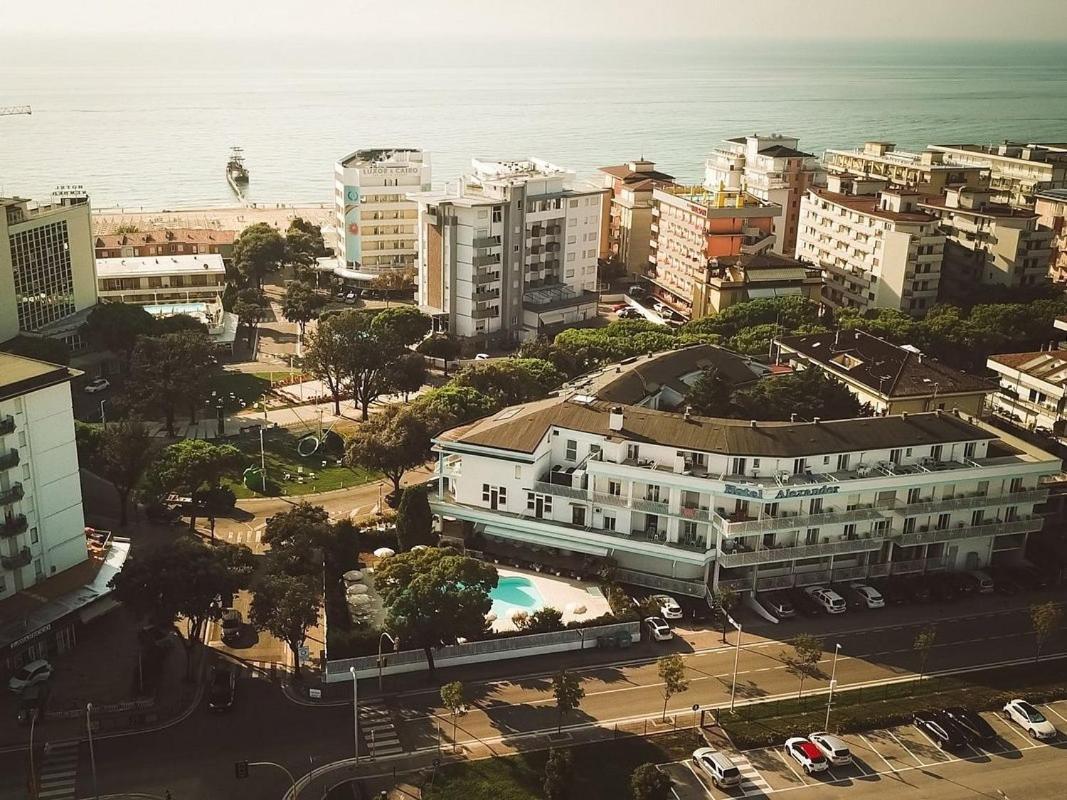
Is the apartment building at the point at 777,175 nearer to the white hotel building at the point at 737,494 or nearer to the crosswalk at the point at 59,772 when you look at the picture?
the white hotel building at the point at 737,494

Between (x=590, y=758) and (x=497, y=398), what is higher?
(x=497, y=398)

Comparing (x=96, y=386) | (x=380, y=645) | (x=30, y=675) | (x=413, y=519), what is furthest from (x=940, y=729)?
(x=96, y=386)

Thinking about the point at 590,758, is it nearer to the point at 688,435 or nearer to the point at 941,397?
the point at 688,435

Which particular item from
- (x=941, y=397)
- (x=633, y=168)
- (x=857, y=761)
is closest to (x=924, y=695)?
(x=857, y=761)

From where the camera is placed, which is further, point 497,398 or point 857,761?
point 497,398

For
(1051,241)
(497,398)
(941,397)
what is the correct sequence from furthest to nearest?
(1051,241)
(497,398)
(941,397)

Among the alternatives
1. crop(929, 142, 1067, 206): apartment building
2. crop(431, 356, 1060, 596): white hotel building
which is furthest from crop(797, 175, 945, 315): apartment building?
crop(431, 356, 1060, 596): white hotel building

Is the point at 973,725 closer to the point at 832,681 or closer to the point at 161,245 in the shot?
the point at 832,681
